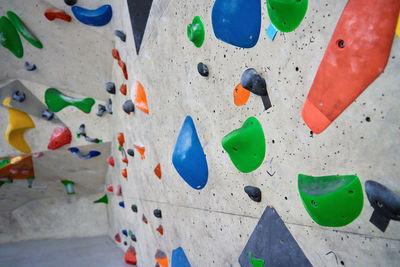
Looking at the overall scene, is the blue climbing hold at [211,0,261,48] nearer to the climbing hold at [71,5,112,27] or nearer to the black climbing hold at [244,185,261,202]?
the black climbing hold at [244,185,261,202]

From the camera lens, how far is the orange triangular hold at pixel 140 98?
2863mm

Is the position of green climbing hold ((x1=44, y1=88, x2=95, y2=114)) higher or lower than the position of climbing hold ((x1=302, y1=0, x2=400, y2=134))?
lower

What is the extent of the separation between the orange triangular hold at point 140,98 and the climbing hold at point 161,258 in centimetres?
116

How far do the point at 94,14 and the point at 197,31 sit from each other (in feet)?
5.40

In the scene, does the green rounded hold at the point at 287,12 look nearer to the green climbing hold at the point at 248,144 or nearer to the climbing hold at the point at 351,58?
the climbing hold at the point at 351,58

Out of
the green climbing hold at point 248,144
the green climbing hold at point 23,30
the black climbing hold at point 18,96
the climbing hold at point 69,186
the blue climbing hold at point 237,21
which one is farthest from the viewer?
the climbing hold at point 69,186

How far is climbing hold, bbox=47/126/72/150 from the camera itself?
4195 millimetres

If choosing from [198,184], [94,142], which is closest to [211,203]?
[198,184]

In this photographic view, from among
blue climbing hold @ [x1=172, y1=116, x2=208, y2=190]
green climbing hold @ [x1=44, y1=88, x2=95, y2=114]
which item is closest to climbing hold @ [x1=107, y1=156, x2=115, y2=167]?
green climbing hold @ [x1=44, y1=88, x2=95, y2=114]

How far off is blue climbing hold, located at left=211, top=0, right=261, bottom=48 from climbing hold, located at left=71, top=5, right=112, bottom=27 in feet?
5.67

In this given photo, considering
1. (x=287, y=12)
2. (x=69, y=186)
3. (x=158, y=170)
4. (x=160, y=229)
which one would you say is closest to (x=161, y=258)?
(x=160, y=229)

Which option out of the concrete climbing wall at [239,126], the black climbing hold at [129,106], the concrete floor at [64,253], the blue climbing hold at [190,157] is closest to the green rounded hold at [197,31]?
the concrete climbing wall at [239,126]

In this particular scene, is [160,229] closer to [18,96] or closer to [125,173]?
[125,173]

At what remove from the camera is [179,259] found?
2748 mm
